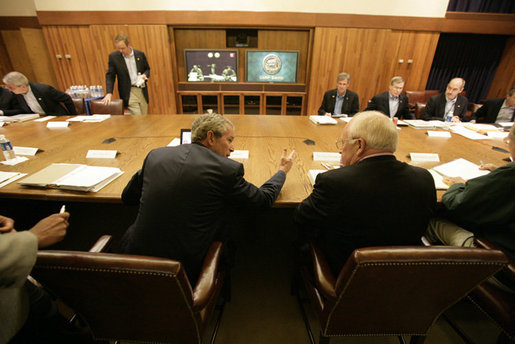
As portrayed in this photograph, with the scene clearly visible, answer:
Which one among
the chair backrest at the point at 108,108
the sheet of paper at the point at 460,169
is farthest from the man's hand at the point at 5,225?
the chair backrest at the point at 108,108

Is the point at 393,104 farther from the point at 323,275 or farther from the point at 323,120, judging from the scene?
the point at 323,275

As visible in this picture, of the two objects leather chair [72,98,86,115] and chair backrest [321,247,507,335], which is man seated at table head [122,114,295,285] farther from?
leather chair [72,98,86,115]

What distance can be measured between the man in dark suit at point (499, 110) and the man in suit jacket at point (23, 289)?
511cm

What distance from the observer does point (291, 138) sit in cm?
241

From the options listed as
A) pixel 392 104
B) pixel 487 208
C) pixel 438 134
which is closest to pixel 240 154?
pixel 487 208

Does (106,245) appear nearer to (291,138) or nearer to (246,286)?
(246,286)

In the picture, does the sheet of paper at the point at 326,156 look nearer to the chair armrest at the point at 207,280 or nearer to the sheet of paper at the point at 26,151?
the chair armrest at the point at 207,280

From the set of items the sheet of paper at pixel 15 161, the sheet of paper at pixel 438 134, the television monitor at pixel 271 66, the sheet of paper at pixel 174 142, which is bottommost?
the sheet of paper at pixel 15 161

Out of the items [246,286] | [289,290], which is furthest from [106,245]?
[289,290]

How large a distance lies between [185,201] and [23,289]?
0.66m

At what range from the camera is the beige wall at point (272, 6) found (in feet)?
16.0

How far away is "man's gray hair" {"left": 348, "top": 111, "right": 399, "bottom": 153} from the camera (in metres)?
1.04

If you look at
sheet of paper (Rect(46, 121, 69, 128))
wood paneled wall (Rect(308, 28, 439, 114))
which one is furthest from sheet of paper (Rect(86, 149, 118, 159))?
wood paneled wall (Rect(308, 28, 439, 114))

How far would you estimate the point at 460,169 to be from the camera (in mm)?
1715
